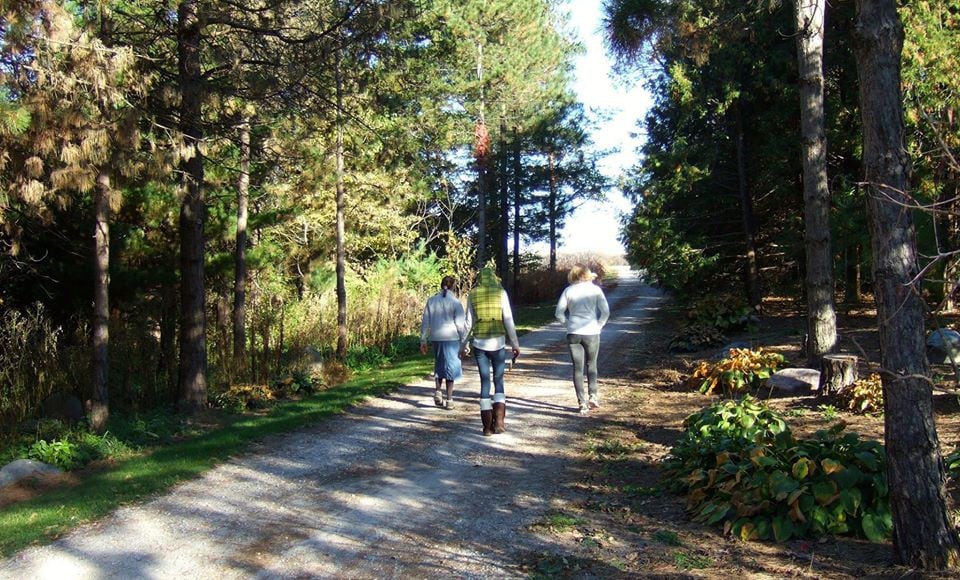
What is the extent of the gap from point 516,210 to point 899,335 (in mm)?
39820

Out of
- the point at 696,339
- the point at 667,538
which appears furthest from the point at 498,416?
the point at 696,339

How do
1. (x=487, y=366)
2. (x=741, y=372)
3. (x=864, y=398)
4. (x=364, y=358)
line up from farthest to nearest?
(x=364, y=358)
(x=741, y=372)
(x=487, y=366)
(x=864, y=398)

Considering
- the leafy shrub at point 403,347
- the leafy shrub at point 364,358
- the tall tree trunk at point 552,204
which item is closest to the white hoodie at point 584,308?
the leafy shrub at point 364,358

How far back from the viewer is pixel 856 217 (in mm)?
17859

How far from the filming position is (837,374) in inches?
396

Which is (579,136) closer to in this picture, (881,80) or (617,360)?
(617,360)

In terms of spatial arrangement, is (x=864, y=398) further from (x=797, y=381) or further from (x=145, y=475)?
(x=145, y=475)

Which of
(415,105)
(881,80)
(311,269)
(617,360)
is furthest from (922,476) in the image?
(311,269)

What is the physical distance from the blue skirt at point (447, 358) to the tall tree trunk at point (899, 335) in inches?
271

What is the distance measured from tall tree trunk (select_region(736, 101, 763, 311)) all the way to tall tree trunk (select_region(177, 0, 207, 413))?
1589 centimetres

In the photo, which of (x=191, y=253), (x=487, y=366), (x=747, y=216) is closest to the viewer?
(x=487, y=366)

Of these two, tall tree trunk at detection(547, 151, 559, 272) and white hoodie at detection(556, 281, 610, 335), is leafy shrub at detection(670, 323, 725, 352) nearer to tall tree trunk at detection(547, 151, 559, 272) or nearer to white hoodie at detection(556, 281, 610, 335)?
white hoodie at detection(556, 281, 610, 335)

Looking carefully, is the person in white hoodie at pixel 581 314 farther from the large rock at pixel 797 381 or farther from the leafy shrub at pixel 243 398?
the leafy shrub at pixel 243 398

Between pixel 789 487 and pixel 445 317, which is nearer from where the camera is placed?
pixel 789 487
